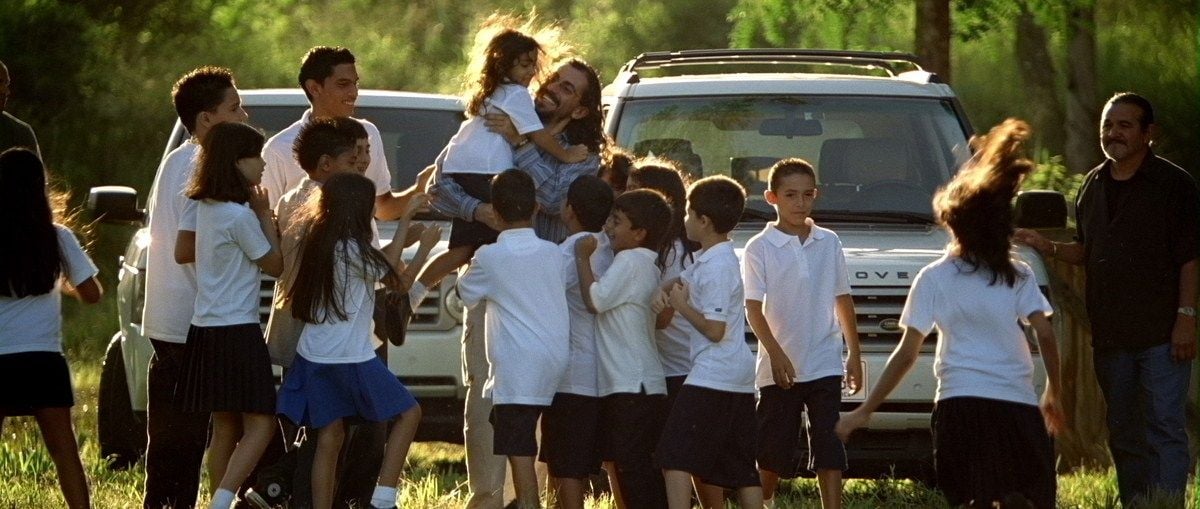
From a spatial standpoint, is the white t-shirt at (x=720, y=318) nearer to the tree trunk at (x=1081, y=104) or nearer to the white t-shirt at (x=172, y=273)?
the white t-shirt at (x=172, y=273)

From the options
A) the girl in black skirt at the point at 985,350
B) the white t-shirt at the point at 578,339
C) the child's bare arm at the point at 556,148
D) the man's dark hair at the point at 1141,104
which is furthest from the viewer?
the man's dark hair at the point at 1141,104

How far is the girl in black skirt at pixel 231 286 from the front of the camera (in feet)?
23.7

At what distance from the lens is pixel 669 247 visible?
301 inches

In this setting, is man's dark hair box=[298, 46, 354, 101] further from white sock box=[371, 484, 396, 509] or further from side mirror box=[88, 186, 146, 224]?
side mirror box=[88, 186, 146, 224]

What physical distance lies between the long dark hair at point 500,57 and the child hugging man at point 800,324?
1.03 m

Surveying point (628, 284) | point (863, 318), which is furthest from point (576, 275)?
point (863, 318)

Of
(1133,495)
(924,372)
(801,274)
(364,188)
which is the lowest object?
(1133,495)

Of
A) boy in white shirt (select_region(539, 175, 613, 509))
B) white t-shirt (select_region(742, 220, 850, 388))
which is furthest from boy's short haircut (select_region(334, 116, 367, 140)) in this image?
white t-shirt (select_region(742, 220, 850, 388))

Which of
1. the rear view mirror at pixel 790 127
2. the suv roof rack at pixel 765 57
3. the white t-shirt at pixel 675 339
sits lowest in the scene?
the white t-shirt at pixel 675 339

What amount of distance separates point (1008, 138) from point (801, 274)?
1216 mm

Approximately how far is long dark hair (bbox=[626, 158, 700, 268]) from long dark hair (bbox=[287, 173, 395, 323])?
1037 mm

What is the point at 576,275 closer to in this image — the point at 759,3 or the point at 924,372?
the point at 924,372

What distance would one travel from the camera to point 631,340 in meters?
7.46

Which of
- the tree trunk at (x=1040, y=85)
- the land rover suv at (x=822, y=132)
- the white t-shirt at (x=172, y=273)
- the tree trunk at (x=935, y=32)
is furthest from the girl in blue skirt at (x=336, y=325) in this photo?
the tree trunk at (x=1040, y=85)
